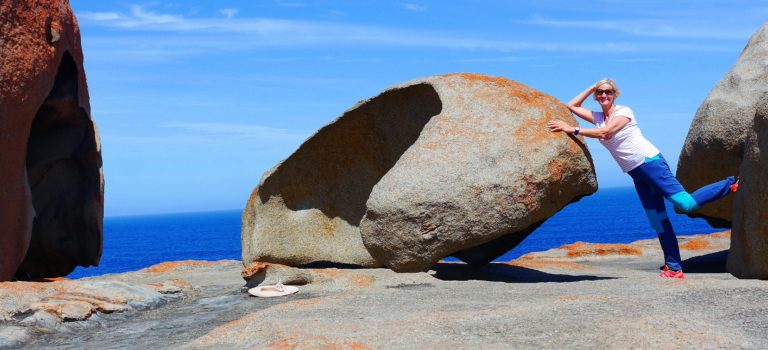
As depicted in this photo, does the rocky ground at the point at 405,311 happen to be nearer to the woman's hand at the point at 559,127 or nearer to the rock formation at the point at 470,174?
the rock formation at the point at 470,174

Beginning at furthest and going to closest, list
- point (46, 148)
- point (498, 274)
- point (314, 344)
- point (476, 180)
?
point (46, 148) < point (498, 274) < point (476, 180) < point (314, 344)

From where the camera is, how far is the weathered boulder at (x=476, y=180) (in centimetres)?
794

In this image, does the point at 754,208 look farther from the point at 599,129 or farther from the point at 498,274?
the point at 498,274

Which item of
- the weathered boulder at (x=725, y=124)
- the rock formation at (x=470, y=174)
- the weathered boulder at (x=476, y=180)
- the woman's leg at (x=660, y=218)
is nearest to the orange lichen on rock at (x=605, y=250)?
the weathered boulder at (x=725, y=124)

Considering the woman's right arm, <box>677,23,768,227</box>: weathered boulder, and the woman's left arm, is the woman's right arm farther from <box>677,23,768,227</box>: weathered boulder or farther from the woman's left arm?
<box>677,23,768,227</box>: weathered boulder

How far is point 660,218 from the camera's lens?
8359 millimetres

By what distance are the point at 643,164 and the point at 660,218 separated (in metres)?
0.71

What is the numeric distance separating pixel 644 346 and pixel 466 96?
4.40 m

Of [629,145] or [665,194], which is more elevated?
[629,145]

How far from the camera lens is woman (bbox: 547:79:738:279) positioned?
8.01m

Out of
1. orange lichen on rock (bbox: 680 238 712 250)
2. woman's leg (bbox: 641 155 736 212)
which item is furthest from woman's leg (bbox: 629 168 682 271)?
orange lichen on rock (bbox: 680 238 712 250)

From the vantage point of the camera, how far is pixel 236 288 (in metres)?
9.23

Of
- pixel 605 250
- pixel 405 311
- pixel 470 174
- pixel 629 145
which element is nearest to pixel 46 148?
pixel 470 174

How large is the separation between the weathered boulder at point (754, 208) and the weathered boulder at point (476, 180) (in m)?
1.45
